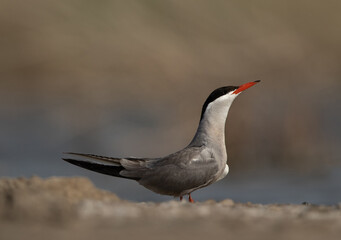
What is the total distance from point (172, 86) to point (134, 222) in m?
18.1

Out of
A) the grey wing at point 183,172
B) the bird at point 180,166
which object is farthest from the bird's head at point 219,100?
the grey wing at point 183,172

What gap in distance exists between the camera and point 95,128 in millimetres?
18875

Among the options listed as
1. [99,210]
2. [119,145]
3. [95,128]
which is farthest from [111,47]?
[99,210]

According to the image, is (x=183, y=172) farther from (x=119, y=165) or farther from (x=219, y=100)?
(x=219, y=100)

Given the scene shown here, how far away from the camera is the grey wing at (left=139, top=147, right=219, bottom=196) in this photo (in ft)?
29.1

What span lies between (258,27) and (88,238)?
1046 inches

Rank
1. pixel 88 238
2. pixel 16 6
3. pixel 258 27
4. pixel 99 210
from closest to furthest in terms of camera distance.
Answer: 1. pixel 88 238
2. pixel 99 210
3. pixel 16 6
4. pixel 258 27

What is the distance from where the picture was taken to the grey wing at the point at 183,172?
888 centimetres

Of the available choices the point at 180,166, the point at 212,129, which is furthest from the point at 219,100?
the point at 180,166

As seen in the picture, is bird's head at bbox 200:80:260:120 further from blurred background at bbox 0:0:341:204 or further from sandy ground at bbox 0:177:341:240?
blurred background at bbox 0:0:341:204

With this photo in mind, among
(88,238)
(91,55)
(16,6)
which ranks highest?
(16,6)

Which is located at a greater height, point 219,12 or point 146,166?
point 219,12

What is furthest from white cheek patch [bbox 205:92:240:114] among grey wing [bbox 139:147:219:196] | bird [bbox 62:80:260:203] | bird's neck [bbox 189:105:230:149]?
grey wing [bbox 139:147:219:196]

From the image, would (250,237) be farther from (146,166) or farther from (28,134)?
(28,134)
